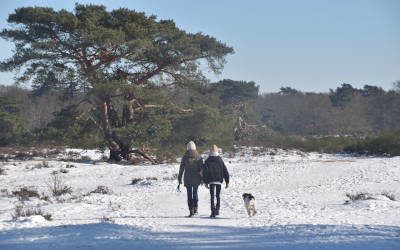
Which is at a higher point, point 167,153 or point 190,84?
point 190,84

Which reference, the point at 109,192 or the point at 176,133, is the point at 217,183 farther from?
the point at 176,133

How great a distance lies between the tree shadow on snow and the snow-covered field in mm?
15

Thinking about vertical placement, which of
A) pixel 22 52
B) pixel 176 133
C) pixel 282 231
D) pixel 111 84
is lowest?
pixel 282 231

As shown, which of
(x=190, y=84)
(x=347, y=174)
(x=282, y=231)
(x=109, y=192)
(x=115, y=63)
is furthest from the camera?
(x=190, y=84)

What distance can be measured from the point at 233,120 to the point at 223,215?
20072mm

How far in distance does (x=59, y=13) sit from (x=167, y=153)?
28.3 ft

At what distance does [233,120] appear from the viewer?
30.9m

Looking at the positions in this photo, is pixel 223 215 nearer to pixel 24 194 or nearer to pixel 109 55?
pixel 24 194

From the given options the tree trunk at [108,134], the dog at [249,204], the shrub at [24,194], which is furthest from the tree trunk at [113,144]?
the dog at [249,204]

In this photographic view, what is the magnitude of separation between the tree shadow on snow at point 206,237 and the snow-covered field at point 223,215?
0.01 meters

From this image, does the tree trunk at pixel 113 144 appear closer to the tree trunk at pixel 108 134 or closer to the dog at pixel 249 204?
the tree trunk at pixel 108 134

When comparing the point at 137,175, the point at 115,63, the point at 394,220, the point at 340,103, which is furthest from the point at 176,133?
the point at 340,103

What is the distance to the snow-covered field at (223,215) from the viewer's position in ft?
27.0

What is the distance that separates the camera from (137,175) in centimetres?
2111
